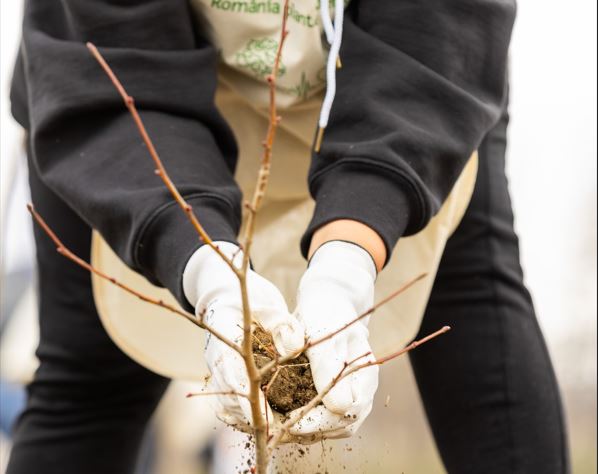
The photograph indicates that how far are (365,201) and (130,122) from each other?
0.26 metres

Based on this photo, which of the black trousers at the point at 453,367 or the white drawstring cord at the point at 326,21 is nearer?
the white drawstring cord at the point at 326,21

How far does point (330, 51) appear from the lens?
1.02 metres

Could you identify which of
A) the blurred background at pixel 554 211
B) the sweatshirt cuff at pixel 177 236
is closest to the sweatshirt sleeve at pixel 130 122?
the sweatshirt cuff at pixel 177 236

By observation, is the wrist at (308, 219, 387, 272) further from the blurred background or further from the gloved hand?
the blurred background

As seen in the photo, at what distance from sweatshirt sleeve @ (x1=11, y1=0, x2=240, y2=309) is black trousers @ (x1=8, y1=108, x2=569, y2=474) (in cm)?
20

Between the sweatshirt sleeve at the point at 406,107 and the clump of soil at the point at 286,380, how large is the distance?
0.16m

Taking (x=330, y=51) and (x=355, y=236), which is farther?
(x=330, y=51)

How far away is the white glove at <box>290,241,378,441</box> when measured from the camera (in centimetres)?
80

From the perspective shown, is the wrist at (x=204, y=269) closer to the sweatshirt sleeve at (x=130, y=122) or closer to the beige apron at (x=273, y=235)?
the sweatshirt sleeve at (x=130, y=122)

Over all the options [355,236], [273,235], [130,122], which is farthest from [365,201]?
[273,235]

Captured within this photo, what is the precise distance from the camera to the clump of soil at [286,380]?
813mm

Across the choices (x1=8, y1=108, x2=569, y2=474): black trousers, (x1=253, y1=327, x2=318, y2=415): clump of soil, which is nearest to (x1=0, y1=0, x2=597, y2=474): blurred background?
(x1=8, y1=108, x2=569, y2=474): black trousers

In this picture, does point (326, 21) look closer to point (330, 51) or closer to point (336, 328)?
point (330, 51)

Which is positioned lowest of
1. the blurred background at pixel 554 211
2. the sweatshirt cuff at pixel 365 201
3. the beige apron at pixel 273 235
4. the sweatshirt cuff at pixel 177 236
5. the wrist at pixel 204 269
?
the wrist at pixel 204 269
